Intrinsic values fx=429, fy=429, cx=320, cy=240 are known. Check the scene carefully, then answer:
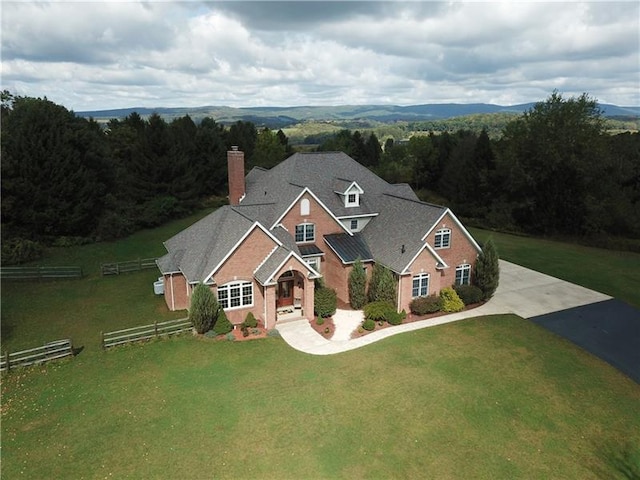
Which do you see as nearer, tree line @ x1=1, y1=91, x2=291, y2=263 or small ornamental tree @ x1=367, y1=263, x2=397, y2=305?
small ornamental tree @ x1=367, y1=263, x2=397, y2=305

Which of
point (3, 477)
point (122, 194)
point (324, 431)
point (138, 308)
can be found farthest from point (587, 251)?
point (122, 194)

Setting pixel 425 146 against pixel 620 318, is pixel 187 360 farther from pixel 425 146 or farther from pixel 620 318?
pixel 425 146

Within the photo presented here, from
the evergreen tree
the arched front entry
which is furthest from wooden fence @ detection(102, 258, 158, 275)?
the arched front entry

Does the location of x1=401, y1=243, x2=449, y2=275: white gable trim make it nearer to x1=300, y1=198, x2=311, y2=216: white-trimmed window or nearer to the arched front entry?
the arched front entry

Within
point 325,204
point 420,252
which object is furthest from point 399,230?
point 325,204

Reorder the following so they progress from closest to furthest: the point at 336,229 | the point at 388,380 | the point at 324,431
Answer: the point at 324,431 < the point at 388,380 < the point at 336,229

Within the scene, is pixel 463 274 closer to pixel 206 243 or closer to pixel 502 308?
pixel 502 308
